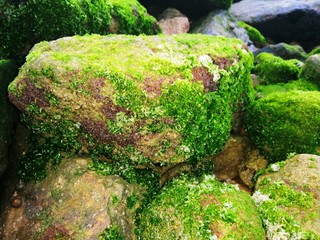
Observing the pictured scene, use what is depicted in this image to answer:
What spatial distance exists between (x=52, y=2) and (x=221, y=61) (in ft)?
11.4

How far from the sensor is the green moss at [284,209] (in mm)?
4695

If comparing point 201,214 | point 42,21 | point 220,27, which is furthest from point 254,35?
point 201,214

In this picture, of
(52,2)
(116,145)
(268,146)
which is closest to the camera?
(116,145)

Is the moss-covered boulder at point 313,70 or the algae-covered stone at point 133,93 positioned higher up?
the algae-covered stone at point 133,93

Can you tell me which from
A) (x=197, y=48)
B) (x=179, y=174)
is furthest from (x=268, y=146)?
(x=197, y=48)

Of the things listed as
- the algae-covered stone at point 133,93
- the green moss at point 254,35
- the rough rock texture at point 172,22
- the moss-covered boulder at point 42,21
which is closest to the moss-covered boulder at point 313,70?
the rough rock texture at point 172,22

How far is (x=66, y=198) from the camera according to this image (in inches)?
193

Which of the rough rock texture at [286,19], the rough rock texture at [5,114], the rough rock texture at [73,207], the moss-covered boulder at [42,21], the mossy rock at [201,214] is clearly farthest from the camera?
the rough rock texture at [286,19]

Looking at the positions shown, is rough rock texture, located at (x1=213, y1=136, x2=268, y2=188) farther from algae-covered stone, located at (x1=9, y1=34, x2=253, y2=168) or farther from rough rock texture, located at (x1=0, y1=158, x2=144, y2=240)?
rough rock texture, located at (x1=0, y1=158, x2=144, y2=240)

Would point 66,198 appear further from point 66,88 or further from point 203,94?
point 203,94

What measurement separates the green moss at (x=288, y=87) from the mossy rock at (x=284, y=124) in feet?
7.70

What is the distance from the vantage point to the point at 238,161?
23.0 ft

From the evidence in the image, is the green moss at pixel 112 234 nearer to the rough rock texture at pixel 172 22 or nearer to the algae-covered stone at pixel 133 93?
the algae-covered stone at pixel 133 93

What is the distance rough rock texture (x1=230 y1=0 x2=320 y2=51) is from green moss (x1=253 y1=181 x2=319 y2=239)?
12.8m
